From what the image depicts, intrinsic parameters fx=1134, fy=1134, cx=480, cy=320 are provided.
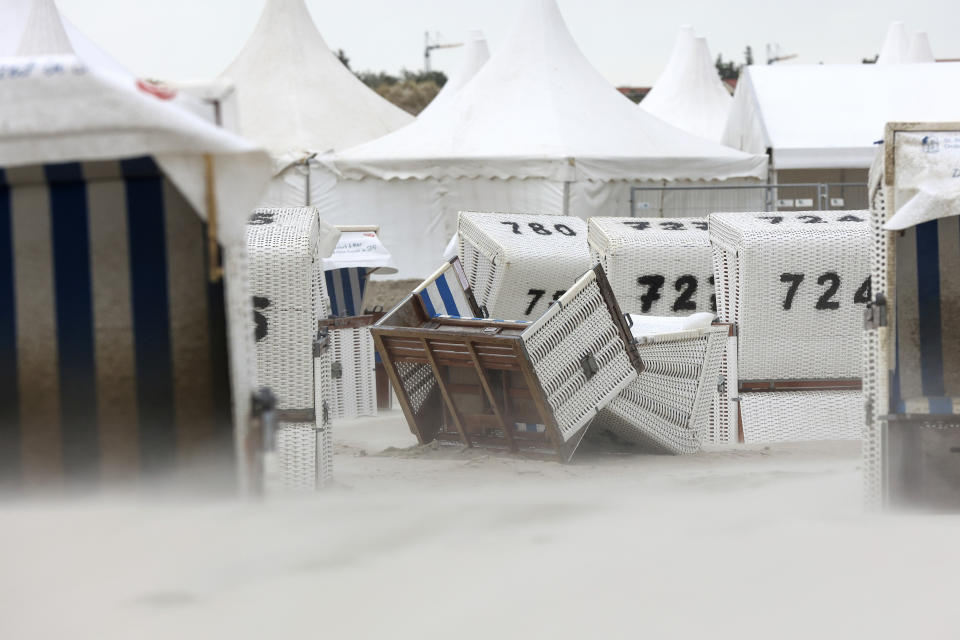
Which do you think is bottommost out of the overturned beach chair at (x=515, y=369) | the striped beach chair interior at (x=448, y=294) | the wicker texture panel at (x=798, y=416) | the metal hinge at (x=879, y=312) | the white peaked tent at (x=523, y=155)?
the wicker texture panel at (x=798, y=416)

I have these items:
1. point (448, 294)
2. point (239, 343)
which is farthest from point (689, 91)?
point (239, 343)

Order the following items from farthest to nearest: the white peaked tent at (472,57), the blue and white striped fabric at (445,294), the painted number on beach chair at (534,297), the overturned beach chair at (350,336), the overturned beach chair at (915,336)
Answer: the white peaked tent at (472,57)
the overturned beach chair at (350,336)
the painted number on beach chair at (534,297)
the blue and white striped fabric at (445,294)
the overturned beach chair at (915,336)

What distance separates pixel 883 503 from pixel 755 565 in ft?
3.59

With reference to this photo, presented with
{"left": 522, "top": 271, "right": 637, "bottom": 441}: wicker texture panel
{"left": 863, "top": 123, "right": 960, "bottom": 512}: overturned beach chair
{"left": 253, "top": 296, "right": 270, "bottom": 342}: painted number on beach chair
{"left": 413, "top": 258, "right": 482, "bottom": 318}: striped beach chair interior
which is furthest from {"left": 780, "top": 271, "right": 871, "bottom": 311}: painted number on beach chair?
{"left": 253, "top": 296, "right": 270, "bottom": 342}: painted number on beach chair

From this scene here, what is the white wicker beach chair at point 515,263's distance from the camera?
8328mm

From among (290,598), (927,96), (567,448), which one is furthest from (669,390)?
(927,96)

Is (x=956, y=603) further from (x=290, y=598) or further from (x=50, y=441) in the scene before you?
(x=50, y=441)

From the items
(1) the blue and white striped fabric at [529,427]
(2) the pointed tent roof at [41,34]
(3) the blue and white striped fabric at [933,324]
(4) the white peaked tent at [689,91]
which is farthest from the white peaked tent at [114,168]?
(4) the white peaked tent at [689,91]

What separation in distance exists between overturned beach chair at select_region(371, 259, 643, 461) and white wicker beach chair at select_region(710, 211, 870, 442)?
1144 millimetres

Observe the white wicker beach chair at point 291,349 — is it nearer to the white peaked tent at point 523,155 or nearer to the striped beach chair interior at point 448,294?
the striped beach chair interior at point 448,294

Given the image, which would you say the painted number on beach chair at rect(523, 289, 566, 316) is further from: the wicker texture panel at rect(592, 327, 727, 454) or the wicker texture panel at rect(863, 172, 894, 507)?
the wicker texture panel at rect(863, 172, 894, 507)

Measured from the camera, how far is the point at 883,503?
14.7 feet

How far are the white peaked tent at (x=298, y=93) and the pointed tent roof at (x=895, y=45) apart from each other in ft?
31.9

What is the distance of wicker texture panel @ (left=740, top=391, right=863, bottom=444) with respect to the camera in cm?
748
